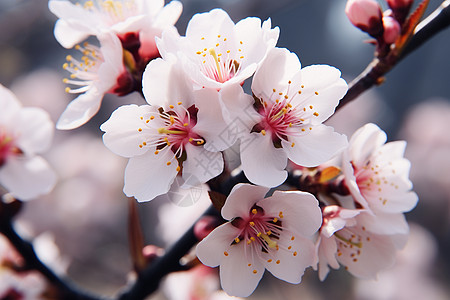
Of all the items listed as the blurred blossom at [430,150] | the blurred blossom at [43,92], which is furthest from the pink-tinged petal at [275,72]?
the blurred blossom at [43,92]

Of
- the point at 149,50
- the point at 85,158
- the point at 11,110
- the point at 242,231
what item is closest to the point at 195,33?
the point at 149,50

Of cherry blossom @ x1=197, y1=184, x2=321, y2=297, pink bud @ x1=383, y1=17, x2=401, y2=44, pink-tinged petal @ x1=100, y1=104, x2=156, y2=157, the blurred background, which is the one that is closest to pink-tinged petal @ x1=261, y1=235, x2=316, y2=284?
cherry blossom @ x1=197, y1=184, x2=321, y2=297

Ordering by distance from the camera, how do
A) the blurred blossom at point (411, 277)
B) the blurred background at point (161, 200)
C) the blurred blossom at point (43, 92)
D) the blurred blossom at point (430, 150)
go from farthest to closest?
1. the blurred blossom at point (43, 92)
2. the blurred blossom at point (430, 150)
3. the blurred blossom at point (411, 277)
4. the blurred background at point (161, 200)

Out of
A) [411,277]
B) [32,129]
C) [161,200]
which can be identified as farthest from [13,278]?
[411,277]

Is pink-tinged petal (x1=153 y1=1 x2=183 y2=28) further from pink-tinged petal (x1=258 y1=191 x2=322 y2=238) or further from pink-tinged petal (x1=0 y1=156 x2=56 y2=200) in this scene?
pink-tinged petal (x1=0 y1=156 x2=56 y2=200)

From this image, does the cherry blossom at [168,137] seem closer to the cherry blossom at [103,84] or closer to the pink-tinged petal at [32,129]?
the cherry blossom at [103,84]
